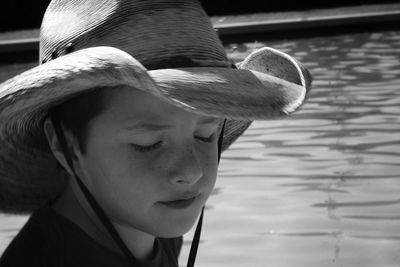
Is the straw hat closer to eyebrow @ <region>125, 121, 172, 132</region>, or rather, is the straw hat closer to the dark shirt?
eyebrow @ <region>125, 121, 172, 132</region>

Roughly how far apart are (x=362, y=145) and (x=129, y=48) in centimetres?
411

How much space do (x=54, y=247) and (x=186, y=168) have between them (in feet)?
1.20

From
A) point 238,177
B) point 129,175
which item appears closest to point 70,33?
point 129,175

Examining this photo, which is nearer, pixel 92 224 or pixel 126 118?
pixel 126 118

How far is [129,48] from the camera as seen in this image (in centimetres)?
198

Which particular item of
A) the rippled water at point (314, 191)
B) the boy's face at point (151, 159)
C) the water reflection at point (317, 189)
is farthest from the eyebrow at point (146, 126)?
the rippled water at point (314, 191)

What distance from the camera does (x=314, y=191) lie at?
16.1ft

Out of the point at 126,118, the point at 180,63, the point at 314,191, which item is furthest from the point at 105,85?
the point at 314,191

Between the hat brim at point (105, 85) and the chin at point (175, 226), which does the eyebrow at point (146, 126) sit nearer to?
the hat brim at point (105, 85)

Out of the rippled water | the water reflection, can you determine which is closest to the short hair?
the water reflection

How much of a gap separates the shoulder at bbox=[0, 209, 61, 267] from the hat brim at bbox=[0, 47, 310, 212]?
0.90 ft

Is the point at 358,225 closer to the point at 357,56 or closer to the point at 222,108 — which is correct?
the point at 222,108

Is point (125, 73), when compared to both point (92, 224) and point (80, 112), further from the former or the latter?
point (92, 224)

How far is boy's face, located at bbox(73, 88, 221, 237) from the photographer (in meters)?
1.93
